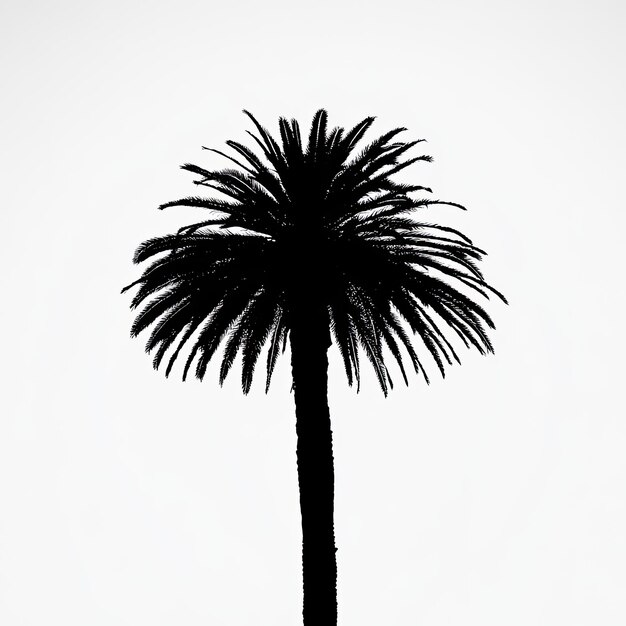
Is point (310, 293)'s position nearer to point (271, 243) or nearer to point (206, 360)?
point (271, 243)

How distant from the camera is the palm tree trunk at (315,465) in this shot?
15484mm

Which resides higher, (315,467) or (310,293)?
(310,293)

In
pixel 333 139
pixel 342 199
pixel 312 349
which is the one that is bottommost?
pixel 312 349

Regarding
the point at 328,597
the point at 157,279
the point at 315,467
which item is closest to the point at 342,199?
the point at 157,279

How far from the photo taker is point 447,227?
16.9m

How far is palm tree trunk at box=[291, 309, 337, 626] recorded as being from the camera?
15484 millimetres

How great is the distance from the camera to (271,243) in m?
16.7

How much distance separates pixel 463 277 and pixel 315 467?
463 cm

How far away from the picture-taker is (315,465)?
16078 mm

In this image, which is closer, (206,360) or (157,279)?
(157,279)

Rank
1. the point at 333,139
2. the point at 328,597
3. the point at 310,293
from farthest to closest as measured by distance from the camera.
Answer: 1. the point at 333,139
2. the point at 310,293
3. the point at 328,597

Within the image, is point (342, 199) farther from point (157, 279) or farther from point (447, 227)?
point (157, 279)

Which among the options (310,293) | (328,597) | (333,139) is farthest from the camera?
(333,139)

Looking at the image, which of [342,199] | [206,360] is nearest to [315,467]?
[206,360]
